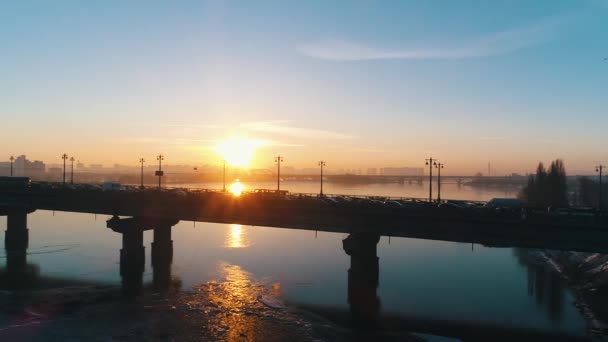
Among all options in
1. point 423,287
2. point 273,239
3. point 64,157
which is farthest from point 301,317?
point 64,157

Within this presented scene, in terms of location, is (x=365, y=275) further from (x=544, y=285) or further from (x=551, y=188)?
(x=551, y=188)

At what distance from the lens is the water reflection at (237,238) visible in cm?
6862

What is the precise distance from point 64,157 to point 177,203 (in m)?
57.7

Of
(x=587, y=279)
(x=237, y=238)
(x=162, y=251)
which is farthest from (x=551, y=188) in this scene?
(x=162, y=251)

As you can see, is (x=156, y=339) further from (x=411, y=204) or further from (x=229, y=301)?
(x=411, y=204)

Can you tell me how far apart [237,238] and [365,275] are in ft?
120

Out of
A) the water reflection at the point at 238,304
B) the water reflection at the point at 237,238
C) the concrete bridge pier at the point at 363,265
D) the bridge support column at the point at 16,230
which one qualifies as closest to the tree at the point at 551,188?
the water reflection at the point at 237,238

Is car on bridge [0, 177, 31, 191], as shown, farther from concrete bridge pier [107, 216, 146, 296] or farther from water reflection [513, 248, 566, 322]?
water reflection [513, 248, 566, 322]

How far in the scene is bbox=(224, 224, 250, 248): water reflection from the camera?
68.6 meters

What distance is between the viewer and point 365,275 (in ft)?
146

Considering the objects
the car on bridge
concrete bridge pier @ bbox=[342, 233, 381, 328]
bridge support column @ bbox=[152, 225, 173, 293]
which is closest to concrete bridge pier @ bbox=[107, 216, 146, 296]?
bridge support column @ bbox=[152, 225, 173, 293]

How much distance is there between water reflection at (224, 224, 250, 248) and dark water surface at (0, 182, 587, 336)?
300 mm

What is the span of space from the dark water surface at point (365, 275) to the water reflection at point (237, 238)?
30 centimetres

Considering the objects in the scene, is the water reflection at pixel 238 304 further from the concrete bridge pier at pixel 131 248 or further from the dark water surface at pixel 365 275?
the concrete bridge pier at pixel 131 248
